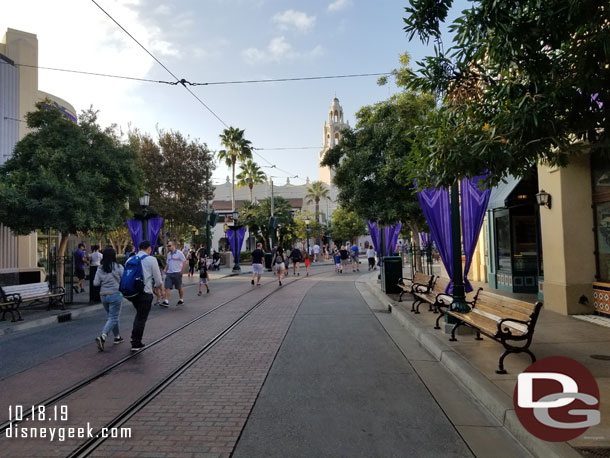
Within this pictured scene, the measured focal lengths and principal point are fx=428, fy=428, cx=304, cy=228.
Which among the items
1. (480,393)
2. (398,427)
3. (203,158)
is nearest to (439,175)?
(480,393)

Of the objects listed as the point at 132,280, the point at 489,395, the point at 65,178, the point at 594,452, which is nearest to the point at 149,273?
the point at 132,280

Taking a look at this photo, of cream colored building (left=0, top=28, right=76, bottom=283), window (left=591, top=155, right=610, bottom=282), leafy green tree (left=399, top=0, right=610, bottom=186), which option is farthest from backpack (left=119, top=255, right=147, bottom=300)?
cream colored building (left=0, top=28, right=76, bottom=283)

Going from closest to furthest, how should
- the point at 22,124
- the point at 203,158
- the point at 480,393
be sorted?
the point at 480,393 → the point at 22,124 → the point at 203,158

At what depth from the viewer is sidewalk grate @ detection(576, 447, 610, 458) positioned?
3.13 metres

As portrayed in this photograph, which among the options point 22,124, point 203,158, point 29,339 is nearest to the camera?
point 29,339

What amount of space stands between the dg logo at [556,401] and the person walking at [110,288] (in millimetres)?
6209

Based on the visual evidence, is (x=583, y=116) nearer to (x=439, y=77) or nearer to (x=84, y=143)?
(x=439, y=77)

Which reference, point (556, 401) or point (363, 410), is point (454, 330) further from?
point (363, 410)

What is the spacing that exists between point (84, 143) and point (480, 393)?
1361cm

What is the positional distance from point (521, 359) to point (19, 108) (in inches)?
767

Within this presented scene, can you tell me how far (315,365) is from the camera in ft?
19.9

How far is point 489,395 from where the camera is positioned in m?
4.41

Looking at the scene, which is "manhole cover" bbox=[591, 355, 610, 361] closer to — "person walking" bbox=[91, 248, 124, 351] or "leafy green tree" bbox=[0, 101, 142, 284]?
"person walking" bbox=[91, 248, 124, 351]

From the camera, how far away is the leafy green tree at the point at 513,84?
4262 mm
